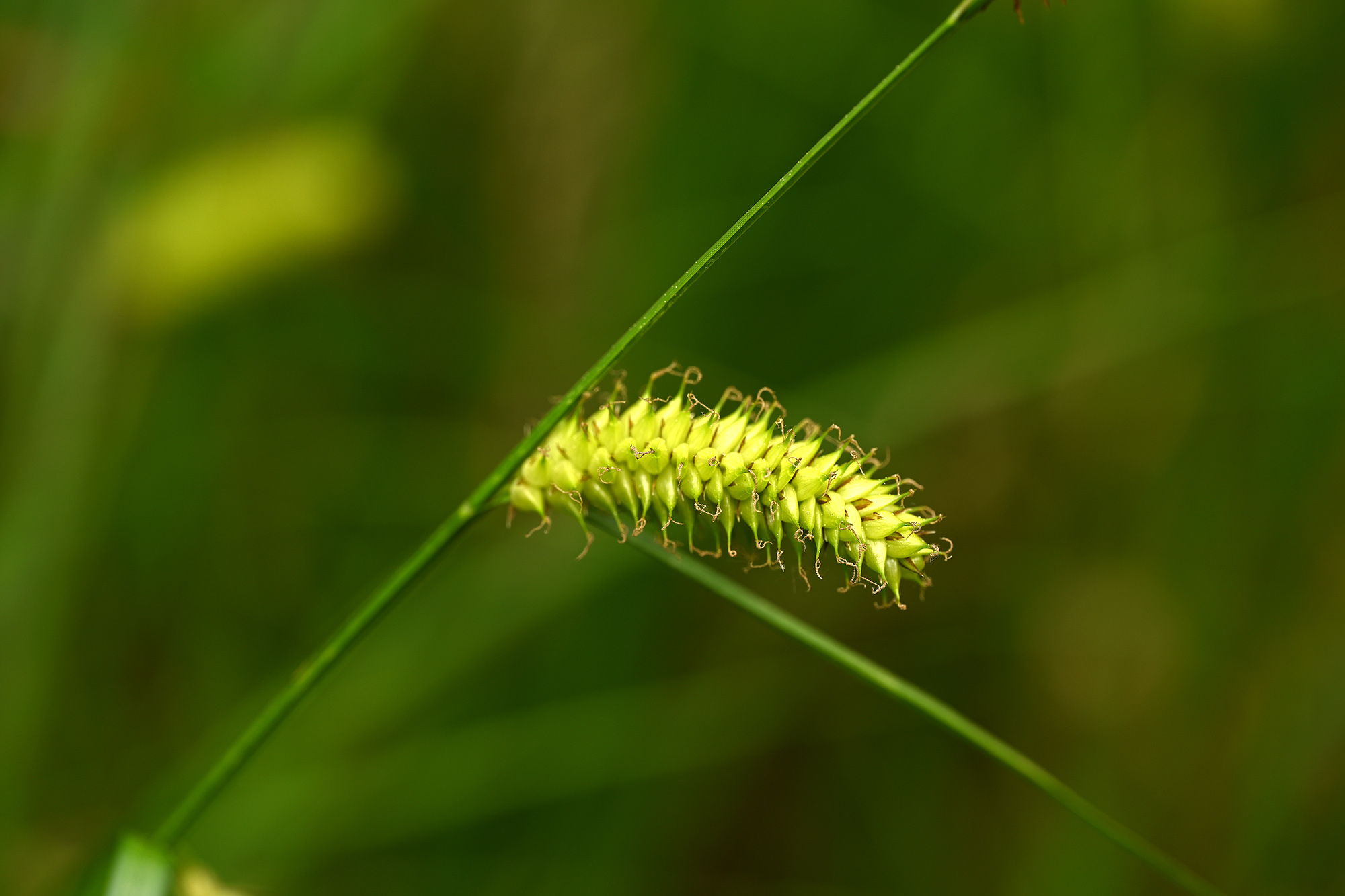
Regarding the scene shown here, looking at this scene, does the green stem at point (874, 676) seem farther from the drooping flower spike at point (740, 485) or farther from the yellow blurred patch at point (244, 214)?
the yellow blurred patch at point (244, 214)

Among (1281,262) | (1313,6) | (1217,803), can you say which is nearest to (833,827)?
(1217,803)

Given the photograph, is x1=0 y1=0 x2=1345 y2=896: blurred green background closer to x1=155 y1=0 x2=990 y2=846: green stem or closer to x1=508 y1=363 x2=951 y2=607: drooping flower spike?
x1=155 y1=0 x2=990 y2=846: green stem

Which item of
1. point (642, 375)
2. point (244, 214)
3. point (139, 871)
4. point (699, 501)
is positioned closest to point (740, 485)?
A: point (699, 501)

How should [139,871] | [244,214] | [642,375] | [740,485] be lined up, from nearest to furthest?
1. [740,485]
2. [139,871]
3. [244,214]
4. [642,375]

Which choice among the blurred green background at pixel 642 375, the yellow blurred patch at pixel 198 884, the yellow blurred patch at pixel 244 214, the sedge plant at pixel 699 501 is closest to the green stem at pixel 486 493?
the sedge plant at pixel 699 501

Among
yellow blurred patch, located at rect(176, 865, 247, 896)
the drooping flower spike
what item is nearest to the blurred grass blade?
yellow blurred patch, located at rect(176, 865, 247, 896)

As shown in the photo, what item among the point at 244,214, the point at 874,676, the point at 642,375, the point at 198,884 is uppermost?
the point at 642,375

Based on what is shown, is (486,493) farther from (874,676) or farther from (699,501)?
(874,676)
